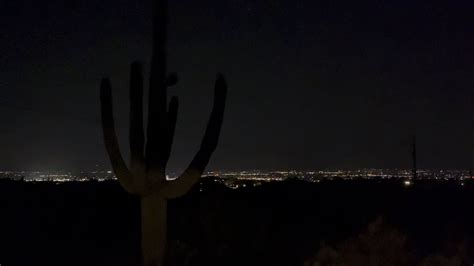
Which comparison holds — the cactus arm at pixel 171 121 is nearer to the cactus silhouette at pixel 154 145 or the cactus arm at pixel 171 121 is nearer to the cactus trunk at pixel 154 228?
the cactus silhouette at pixel 154 145

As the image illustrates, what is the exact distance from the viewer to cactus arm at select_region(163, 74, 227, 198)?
1493 centimetres

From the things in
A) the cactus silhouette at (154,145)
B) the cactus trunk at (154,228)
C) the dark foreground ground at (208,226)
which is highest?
the cactus silhouette at (154,145)

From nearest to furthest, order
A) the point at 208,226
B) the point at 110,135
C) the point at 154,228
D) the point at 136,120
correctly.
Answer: the point at 136,120
the point at 110,135
the point at 154,228
the point at 208,226

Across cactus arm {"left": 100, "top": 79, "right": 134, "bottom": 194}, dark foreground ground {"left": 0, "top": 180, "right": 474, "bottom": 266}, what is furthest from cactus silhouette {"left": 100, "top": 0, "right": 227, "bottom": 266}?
dark foreground ground {"left": 0, "top": 180, "right": 474, "bottom": 266}

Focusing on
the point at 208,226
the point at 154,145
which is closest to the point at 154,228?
the point at 154,145

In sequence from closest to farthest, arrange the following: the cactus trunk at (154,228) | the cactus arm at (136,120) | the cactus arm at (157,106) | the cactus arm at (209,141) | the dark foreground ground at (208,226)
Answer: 1. the cactus arm at (209,141)
2. the cactus arm at (136,120)
3. the cactus arm at (157,106)
4. the cactus trunk at (154,228)
5. the dark foreground ground at (208,226)

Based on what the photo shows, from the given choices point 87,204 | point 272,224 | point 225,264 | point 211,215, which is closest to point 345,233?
Answer: point 272,224

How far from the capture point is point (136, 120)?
49.8 feet

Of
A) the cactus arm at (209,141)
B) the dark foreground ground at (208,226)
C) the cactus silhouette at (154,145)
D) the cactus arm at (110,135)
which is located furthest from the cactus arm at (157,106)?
the dark foreground ground at (208,226)

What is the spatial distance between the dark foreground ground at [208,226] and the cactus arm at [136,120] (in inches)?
167

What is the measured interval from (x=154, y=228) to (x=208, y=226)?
31.1 ft

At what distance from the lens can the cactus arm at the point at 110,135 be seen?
1516cm

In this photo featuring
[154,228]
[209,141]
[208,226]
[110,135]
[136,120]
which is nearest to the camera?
[209,141]

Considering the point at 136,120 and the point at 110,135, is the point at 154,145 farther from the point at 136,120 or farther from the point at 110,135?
the point at 110,135
